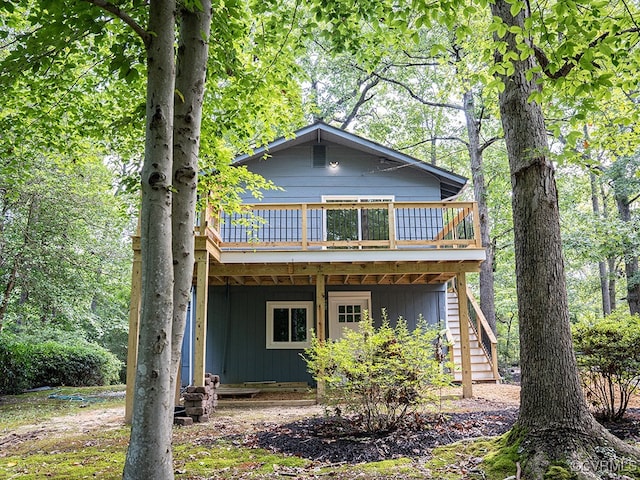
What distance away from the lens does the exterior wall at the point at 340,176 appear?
1227 centimetres

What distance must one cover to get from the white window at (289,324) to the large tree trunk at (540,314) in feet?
27.6

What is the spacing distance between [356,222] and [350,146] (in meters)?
2.03

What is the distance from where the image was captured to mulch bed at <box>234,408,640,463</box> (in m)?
4.50

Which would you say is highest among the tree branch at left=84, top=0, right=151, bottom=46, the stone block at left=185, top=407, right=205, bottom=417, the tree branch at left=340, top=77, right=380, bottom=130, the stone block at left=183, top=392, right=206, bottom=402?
the tree branch at left=340, top=77, right=380, bottom=130

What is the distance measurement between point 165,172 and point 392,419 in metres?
3.91

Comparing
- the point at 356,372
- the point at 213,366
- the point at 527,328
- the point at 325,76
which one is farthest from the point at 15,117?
the point at 325,76

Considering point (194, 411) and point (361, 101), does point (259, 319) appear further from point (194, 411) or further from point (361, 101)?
point (361, 101)

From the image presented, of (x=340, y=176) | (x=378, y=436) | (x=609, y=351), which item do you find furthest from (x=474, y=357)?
(x=378, y=436)

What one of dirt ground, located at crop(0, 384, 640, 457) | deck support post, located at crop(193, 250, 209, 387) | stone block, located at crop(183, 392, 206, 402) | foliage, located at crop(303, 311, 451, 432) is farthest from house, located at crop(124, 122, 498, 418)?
foliage, located at crop(303, 311, 451, 432)

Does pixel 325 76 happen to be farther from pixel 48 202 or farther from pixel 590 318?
pixel 590 318

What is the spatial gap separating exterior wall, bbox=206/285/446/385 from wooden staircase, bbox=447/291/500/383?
0.76 meters

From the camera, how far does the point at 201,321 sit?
775 cm

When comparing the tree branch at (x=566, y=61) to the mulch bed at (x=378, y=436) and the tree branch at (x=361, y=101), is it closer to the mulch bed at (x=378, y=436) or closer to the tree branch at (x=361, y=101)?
the mulch bed at (x=378, y=436)

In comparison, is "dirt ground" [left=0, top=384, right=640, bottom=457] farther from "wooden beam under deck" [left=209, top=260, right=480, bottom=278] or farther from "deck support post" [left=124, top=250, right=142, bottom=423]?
"wooden beam under deck" [left=209, top=260, right=480, bottom=278]
